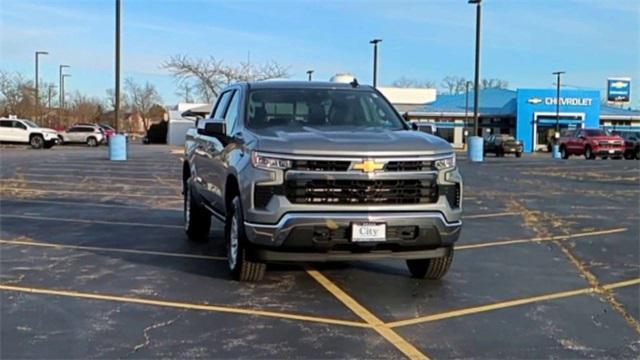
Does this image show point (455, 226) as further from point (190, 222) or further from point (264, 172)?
point (190, 222)

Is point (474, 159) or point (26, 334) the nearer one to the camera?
point (26, 334)

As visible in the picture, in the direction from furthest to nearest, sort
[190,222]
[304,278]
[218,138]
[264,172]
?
[190,222]
[218,138]
[304,278]
[264,172]

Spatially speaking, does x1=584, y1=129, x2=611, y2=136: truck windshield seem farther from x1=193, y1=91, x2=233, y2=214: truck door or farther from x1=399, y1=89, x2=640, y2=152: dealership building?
x1=193, y1=91, x2=233, y2=214: truck door

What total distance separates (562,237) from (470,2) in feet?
79.1

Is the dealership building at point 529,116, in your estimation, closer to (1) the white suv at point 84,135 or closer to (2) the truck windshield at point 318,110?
(1) the white suv at point 84,135

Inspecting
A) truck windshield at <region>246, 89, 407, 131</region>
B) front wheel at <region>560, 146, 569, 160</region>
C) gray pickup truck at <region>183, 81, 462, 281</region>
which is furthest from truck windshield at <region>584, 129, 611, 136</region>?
gray pickup truck at <region>183, 81, 462, 281</region>

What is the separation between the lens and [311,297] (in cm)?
661

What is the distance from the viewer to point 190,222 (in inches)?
386

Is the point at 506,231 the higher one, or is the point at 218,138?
the point at 218,138

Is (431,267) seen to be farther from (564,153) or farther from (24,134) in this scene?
(24,134)

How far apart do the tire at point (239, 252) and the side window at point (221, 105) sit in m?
1.86

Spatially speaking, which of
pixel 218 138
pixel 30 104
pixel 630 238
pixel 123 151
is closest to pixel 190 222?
pixel 218 138

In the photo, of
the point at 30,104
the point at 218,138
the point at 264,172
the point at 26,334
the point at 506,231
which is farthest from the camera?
the point at 30,104

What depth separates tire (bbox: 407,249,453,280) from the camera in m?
7.20
